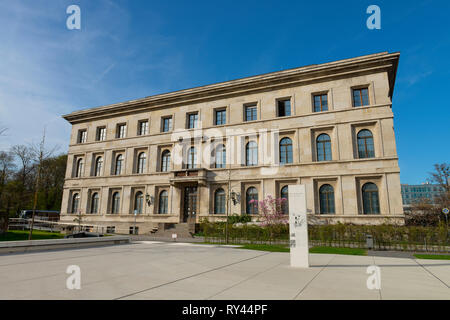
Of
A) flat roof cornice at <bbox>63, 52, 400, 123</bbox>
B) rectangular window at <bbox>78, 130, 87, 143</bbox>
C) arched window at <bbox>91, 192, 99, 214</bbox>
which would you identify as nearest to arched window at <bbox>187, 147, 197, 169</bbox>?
flat roof cornice at <bbox>63, 52, 400, 123</bbox>

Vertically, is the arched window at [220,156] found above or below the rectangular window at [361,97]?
below

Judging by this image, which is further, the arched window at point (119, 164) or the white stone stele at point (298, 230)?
the arched window at point (119, 164)

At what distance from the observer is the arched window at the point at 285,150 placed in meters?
27.8

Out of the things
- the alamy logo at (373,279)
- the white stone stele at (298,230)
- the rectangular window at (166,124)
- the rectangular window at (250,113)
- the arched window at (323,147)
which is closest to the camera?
the alamy logo at (373,279)

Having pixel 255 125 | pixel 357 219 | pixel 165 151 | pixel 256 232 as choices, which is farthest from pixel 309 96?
pixel 165 151

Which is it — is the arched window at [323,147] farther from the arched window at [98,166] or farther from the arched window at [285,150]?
the arched window at [98,166]

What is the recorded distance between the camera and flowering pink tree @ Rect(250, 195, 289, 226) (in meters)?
24.8

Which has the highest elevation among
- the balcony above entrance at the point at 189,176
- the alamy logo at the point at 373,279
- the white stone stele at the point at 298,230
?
the balcony above entrance at the point at 189,176

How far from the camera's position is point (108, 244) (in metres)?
17.1

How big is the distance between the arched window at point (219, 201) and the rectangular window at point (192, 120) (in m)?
8.63

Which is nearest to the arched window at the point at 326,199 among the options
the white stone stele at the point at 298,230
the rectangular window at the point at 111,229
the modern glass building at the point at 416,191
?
the white stone stele at the point at 298,230

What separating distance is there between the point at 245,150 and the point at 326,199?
31.5 feet

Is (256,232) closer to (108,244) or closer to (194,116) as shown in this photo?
(108,244)
